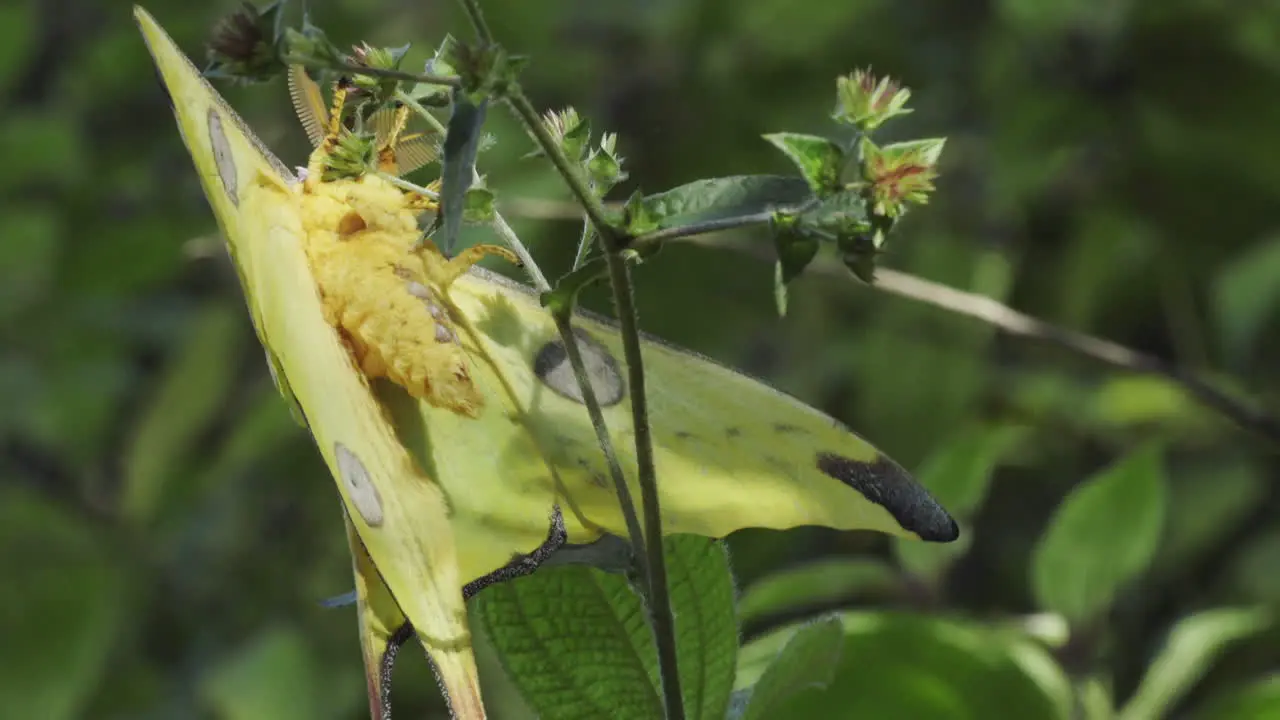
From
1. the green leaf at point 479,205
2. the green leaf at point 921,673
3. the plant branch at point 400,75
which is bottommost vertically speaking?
the green leaf at point 921,673

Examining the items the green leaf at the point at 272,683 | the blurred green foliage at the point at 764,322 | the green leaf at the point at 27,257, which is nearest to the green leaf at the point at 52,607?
the blurred green foliage at the point at 764,322

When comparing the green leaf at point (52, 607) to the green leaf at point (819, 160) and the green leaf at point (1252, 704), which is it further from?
the green leaf at point (819, 160)

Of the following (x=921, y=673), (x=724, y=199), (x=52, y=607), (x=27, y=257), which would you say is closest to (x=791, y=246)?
(x=724, y=199)

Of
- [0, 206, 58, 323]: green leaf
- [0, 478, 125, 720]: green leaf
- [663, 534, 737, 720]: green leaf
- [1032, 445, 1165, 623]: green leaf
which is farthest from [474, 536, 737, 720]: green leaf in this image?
[0, 206, 58, 323]: green leaf

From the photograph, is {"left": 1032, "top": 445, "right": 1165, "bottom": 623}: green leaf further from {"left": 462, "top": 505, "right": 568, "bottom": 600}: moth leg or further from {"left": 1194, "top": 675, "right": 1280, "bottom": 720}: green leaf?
{"left": 462, "top": 505, "right": 568, "bottom": 600}: moth leg

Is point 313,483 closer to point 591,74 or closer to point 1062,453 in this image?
point 591,74

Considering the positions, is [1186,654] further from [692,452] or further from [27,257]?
[27,257]
